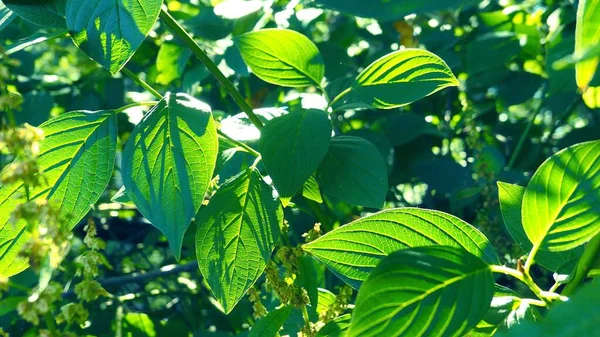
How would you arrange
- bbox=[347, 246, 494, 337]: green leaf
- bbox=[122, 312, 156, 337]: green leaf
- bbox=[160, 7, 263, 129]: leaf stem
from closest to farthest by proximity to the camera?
bbox=[347, 246, 494, 337]: green leaf → bbox=[160, 7, 263, 129]: leaf stem → bbox=[122, 312, 156, 337]: green leaf

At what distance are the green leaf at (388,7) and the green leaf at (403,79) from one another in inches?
1.8

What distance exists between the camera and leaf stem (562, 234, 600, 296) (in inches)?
22.2

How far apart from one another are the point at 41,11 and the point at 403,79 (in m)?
0.33

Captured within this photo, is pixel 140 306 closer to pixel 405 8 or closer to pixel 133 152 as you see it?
pixel 133 152

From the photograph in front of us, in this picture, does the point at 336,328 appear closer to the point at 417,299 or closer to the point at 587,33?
the point at 417,299

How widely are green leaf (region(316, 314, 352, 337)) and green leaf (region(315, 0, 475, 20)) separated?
0.25 metres

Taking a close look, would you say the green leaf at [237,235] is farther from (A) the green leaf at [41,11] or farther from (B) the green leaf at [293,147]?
(A) the green leaf at [41,11]

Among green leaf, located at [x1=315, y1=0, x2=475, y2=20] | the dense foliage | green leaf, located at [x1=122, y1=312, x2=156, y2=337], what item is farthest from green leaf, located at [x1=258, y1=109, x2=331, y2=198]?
green leaf, located at [x1=122, y1=312, x2=156, y2=337]

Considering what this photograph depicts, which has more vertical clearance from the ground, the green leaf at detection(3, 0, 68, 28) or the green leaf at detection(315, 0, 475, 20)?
the green leaf at detection(3, 0, 68, 28)

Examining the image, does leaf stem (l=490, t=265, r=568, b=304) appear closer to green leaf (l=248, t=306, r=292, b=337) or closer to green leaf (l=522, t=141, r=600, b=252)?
green leaf (l=522, t=141, r=600, b=252)

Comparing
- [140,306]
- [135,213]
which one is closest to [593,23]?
[140,306]

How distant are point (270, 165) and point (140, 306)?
88 cm

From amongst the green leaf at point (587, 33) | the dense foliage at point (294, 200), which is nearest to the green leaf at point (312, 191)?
the dense foliage at point (294, 200)

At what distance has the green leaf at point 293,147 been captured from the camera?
690mm
